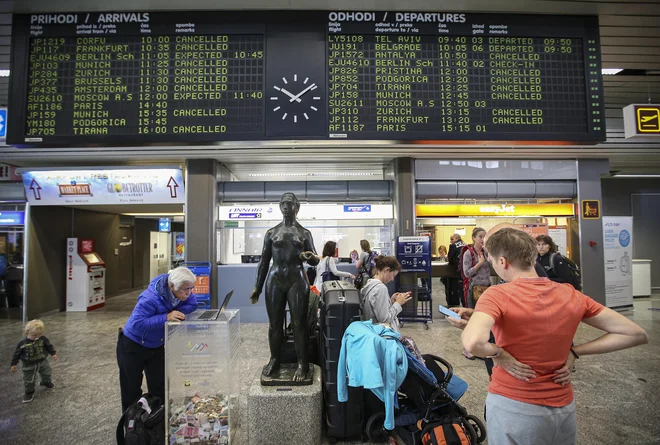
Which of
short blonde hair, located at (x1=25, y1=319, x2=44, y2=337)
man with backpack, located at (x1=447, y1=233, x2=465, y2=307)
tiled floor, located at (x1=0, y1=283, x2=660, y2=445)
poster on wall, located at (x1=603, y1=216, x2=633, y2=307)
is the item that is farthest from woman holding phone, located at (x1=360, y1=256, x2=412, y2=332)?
poster on wall, located at (x1=603, y1=216, x2=633, y2=307)

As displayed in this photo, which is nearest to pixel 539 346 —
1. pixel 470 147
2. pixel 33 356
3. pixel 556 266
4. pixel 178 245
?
pixel 556 266

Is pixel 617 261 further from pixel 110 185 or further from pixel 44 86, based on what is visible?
pixel 110 185

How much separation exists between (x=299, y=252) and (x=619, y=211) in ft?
41.8

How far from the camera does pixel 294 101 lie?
304cm

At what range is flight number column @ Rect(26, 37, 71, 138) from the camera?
301 centimetres

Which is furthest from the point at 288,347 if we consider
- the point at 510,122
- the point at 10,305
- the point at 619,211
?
the point at 619,211

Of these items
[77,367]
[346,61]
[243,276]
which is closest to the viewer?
[346,61]

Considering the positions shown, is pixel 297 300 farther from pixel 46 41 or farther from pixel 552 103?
pixel 46 41

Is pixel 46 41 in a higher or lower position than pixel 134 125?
higher

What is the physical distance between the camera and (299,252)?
2.89 m

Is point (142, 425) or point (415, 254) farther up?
point (415, 254)

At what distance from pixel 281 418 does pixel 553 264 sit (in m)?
3.35

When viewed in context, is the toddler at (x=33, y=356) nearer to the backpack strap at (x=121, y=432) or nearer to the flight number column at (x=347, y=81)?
the backpack strap at (x=121, y=432)

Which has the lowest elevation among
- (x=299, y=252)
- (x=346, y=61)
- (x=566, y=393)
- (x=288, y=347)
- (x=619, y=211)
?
(x=288, y=347)
